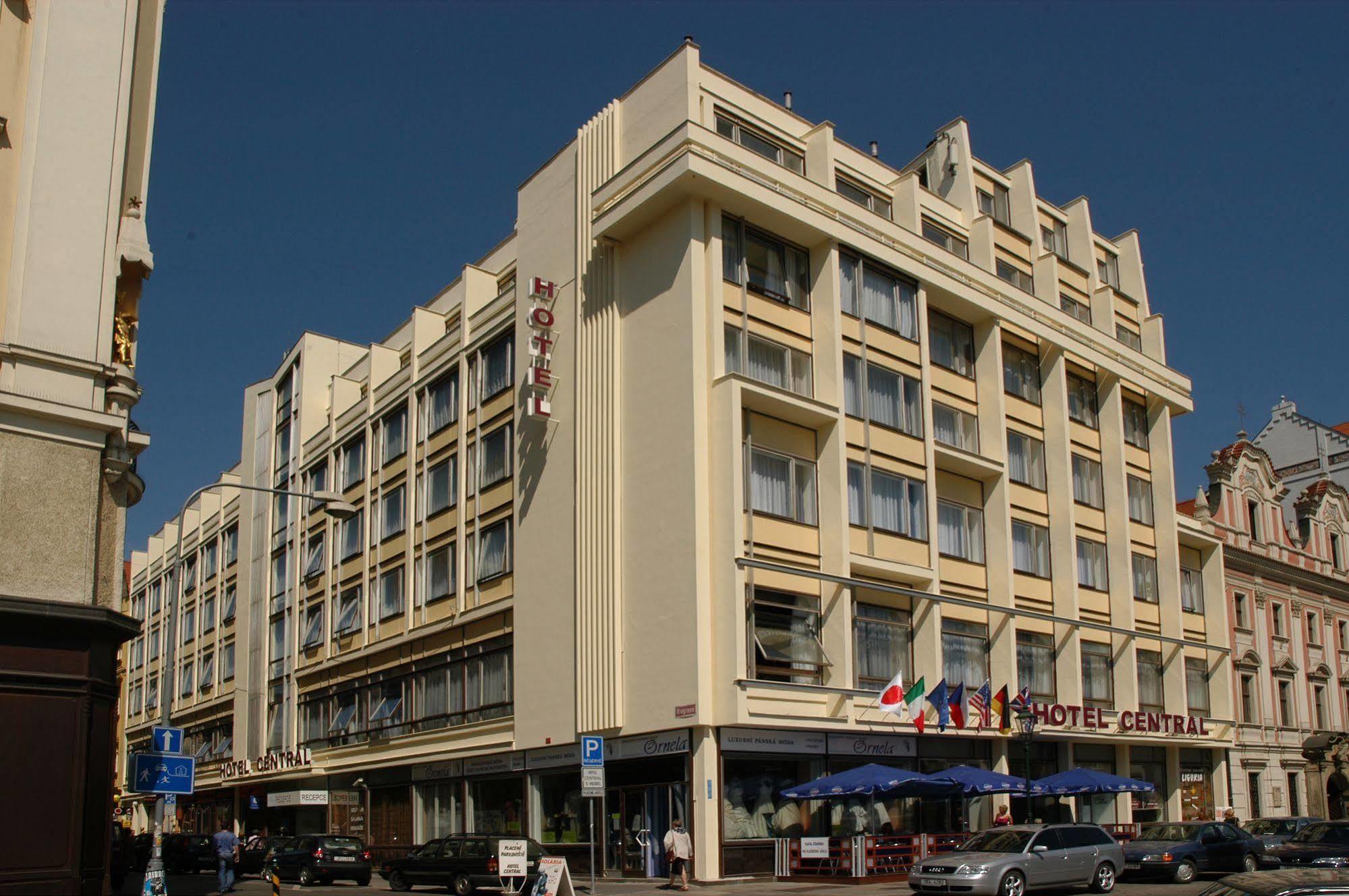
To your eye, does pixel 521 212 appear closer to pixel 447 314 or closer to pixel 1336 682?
pixel 447 314

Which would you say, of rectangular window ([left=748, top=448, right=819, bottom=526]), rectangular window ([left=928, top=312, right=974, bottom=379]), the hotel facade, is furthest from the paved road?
the hotel facade

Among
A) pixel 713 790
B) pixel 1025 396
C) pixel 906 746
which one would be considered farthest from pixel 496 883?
pixel 1025 396

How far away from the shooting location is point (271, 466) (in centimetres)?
5962

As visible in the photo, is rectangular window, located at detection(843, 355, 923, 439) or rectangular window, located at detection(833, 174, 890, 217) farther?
rectangular window, located at detection(833, 174, 890, 217)

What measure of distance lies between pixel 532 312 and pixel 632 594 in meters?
8.65

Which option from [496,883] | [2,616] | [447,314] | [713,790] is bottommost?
[496,883]

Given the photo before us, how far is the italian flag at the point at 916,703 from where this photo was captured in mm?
32656

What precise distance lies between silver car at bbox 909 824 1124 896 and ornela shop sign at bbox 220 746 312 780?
32087 mm

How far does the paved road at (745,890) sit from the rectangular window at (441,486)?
524 inches

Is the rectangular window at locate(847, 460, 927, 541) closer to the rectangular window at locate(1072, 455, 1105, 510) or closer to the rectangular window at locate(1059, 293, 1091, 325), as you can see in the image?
the rectangular window at locate(1072, 455, 1105, 510)

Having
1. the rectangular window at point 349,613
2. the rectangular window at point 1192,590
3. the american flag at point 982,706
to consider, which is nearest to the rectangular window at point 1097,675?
the american flag at point 982,706

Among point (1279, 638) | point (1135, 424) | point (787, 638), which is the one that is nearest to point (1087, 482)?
point (1135, 424)

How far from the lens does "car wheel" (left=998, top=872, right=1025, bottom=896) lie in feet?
76.2

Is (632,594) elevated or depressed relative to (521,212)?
depressed
